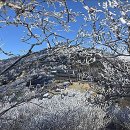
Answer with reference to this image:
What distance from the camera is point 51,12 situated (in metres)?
5.55

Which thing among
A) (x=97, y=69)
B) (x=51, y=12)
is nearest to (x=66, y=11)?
(x=51, y=12)

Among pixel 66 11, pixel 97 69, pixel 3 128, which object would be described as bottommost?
pixel 3 128

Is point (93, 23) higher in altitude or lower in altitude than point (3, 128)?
higher

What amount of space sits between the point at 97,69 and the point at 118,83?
1.38 meters

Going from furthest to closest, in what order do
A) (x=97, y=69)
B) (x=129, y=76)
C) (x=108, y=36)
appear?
(x=97, y=69), (x=129, y=76), (x=108, y=36)

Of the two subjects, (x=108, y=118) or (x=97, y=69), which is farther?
(x=108, y=118)

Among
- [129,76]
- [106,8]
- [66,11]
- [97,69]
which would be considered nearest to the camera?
[66,11]

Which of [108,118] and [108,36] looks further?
Result: [108,118]

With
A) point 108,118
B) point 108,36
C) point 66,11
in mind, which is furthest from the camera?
point 108,118

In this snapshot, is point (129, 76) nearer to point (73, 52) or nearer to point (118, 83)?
point (118, 83)

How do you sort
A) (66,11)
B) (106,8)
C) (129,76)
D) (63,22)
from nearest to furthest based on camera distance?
1. (66,11)
2. (63,22)
3. (106,8)
4. (129,76)

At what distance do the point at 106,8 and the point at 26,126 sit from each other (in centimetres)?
434

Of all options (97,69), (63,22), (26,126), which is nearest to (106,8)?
(63,22)

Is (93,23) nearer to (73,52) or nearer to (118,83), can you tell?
(73,52)
